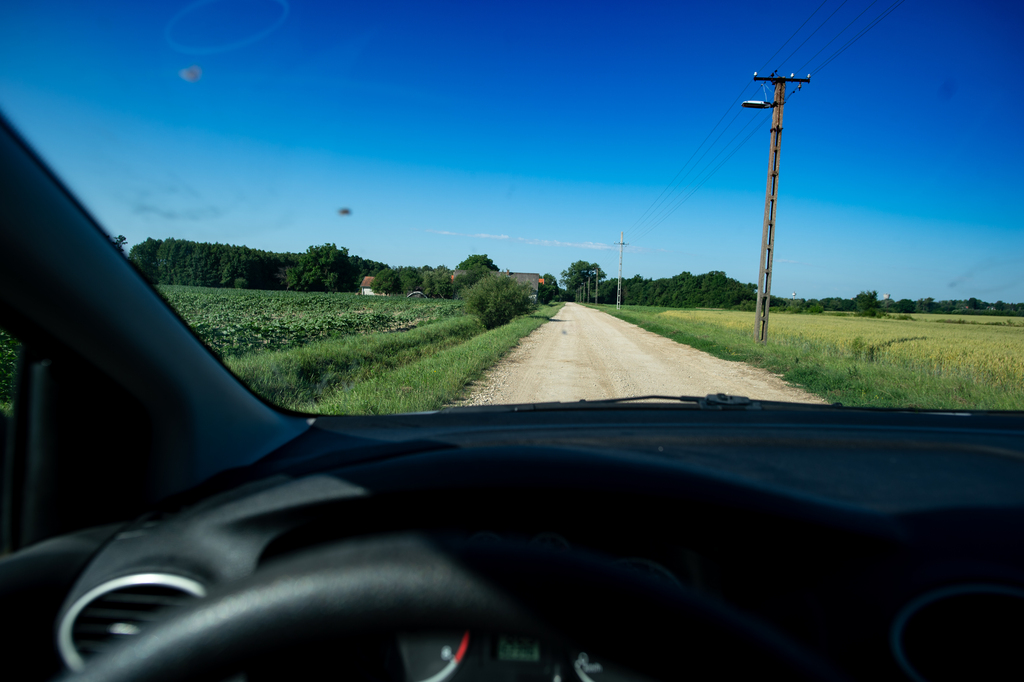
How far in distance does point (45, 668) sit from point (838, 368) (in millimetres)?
11885

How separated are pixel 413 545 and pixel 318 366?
19.3ft

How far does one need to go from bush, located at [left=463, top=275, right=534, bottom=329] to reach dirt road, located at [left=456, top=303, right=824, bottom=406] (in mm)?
12514

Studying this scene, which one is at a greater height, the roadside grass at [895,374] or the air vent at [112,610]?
the air vent at [112,610]

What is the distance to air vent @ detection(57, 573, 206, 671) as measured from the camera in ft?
3.69

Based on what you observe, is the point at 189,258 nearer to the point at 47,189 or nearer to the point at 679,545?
the point at 47,189

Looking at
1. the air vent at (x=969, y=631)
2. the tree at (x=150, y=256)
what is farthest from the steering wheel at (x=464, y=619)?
the tree at (x=150, y=256)

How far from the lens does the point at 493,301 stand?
26.4 meters

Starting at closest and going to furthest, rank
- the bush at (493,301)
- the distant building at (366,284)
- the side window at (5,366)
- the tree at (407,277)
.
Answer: the side window at (5,366), the distant building at (366,284), the tree at (407,277), the bush at (493,301)

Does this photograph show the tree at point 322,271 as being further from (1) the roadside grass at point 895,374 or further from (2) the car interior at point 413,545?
(1) the roadside grass at point 895,374

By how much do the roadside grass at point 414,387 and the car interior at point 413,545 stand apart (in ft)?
7.37

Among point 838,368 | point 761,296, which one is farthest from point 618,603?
point 761,296

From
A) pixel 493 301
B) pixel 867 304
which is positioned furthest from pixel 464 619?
pixel 867 304

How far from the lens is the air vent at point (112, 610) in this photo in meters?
1.13

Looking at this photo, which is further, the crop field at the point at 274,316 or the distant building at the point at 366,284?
the distant building at the point at 366,284
